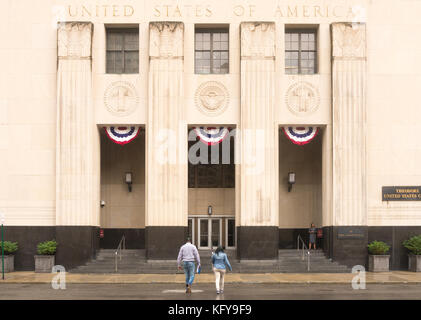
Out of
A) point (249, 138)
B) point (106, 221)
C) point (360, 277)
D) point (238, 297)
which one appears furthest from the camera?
point (106, 221)

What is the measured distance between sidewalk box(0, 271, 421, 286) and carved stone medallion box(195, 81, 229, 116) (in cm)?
823

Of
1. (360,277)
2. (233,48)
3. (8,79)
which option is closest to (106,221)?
(8,79)

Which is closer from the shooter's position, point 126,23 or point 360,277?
point 360,277

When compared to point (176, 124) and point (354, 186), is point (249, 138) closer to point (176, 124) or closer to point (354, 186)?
point (176, 124)

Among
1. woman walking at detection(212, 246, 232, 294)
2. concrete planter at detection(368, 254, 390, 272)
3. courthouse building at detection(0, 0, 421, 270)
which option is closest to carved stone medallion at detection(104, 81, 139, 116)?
courthouse building at detection(0, 0, 421, 270)

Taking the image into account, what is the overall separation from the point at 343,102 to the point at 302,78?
2.41 meters

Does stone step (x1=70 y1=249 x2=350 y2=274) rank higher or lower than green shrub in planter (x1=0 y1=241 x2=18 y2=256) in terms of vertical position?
lower

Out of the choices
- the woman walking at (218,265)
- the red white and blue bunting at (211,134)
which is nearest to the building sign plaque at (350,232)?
the red white and blue bunting at (211,134)

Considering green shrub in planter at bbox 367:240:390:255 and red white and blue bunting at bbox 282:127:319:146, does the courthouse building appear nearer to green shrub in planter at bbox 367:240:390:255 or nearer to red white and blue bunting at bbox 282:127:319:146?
red white and blue bunting at bbox 282:127:319:146

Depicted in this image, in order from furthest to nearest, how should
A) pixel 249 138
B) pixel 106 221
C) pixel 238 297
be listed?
pixel 106 221 → pixel 249 138 → pixel 238 297

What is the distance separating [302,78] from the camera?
107 feet

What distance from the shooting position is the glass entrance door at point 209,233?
35.3 meters

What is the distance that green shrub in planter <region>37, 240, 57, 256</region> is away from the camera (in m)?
30.8

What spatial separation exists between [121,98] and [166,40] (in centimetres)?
368
